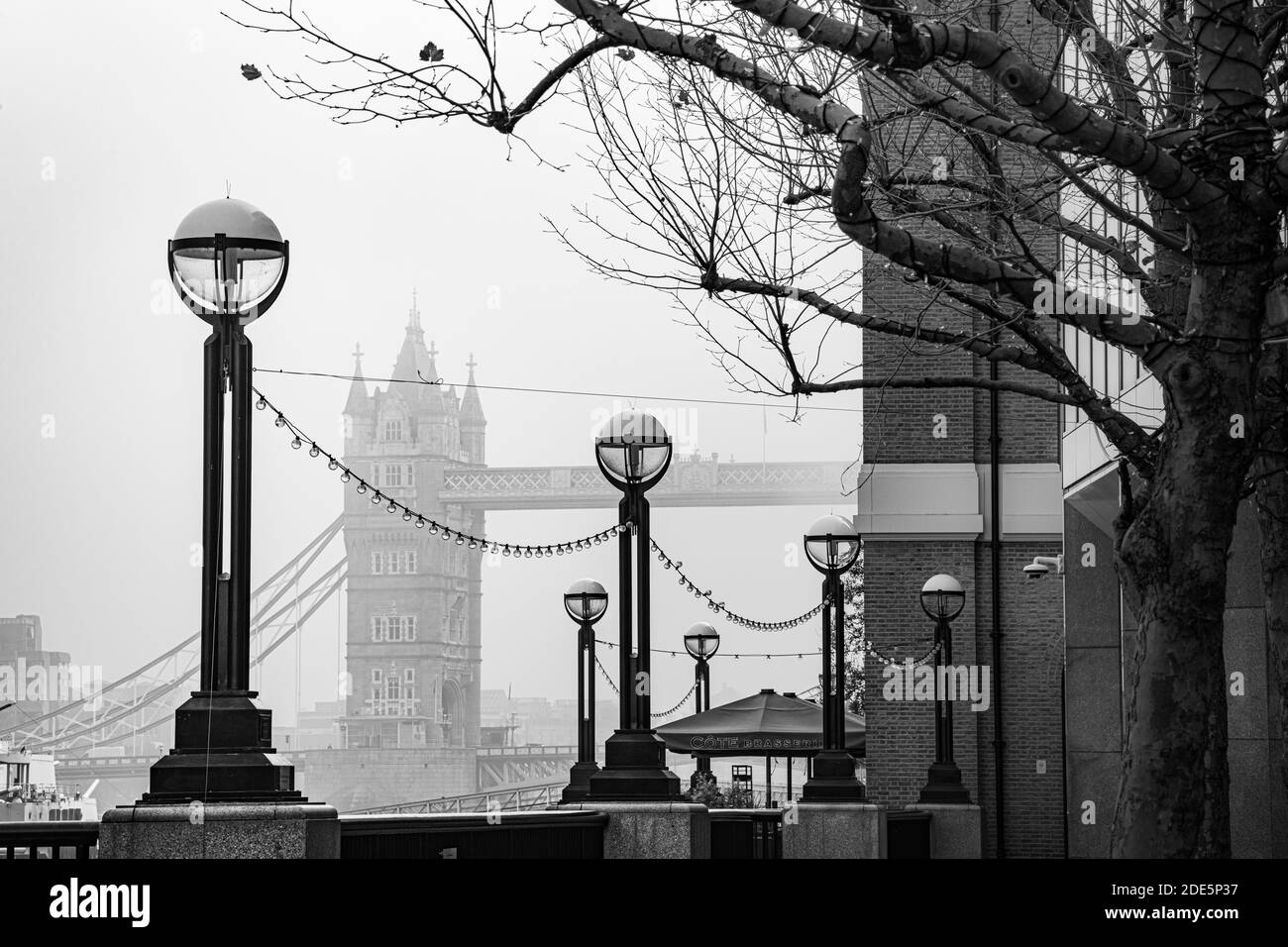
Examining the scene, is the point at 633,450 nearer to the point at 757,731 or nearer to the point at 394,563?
the point at 757,731

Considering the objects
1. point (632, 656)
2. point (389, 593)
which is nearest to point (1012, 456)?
point (632, 656)

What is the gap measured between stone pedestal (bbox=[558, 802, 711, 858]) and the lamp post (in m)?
5.75

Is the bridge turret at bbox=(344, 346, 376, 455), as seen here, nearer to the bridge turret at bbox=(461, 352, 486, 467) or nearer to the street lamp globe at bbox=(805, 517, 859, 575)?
the bridge turret at bbox=(461, 352, 486, 467)

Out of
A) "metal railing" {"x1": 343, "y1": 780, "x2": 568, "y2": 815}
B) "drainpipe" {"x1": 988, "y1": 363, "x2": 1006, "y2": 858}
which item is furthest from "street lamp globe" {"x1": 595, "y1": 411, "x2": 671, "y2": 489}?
"metal railing" {"x1": 343, "y1": 780, "x2": 568, "y2": 815}

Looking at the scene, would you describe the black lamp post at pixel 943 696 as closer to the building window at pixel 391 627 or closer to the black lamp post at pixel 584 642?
the black lamp post at pixel 584 642

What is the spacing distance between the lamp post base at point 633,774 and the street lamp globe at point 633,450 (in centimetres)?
188

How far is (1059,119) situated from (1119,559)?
7.82ft

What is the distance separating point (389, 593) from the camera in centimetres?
16838

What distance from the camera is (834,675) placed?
18.2 meters

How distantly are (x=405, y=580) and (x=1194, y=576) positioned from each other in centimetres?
16265

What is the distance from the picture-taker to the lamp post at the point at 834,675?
687 inches

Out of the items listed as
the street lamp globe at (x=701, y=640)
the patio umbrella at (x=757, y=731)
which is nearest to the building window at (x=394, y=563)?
the street lamp globe at (x=701, y=640)

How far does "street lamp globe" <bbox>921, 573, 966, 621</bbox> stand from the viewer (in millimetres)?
21406
